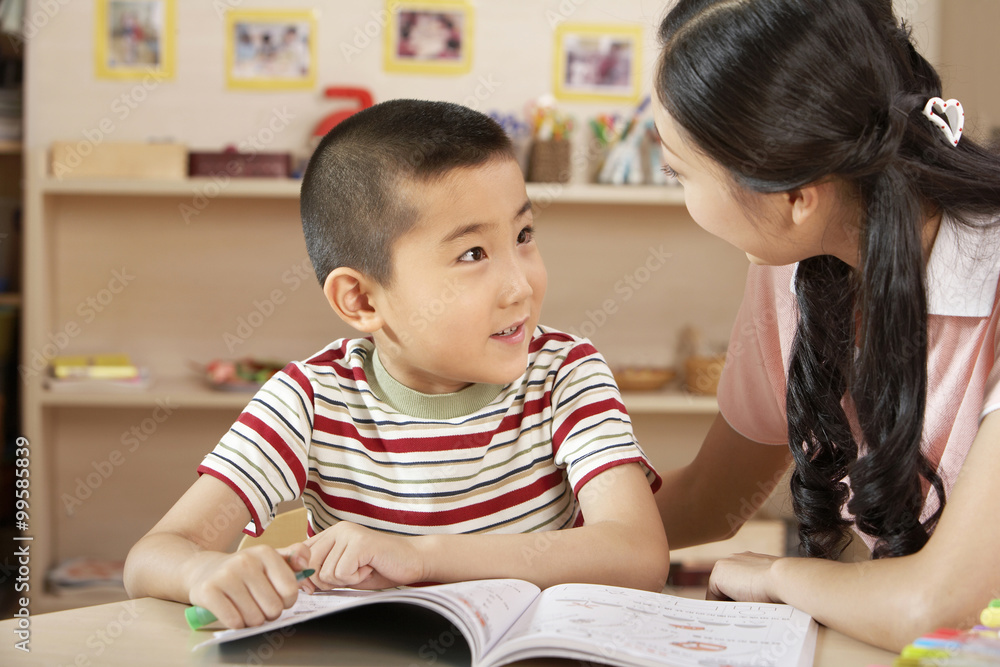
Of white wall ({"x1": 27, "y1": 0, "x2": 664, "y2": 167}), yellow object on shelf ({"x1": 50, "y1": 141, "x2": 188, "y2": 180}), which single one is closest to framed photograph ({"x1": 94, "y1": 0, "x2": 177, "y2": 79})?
white wall ({"x1": 27, "y1": 0, "x2": 664, "y2": 167})

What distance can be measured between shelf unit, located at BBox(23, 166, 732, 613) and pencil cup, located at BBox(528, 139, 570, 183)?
0.10 m

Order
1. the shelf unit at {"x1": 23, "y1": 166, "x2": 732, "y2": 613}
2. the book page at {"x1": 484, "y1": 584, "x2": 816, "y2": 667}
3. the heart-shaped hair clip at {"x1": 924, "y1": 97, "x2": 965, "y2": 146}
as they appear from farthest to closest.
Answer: the shelf unit at {"x1": 23, "y1": 166, "x2": 732, "y2": 613} → the heart-shaped hair clip at {"x1": 924, "y1": 97, "x2": 965, "y2": 146} → the book page at {"x1": 484, "y1": 584, "x2": 816, "y2": 667}

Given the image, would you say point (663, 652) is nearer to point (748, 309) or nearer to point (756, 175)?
point (756, 175)

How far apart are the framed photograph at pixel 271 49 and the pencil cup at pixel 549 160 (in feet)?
2.26

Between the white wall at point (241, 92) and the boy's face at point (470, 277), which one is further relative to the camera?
the white wall at point (241, 92)

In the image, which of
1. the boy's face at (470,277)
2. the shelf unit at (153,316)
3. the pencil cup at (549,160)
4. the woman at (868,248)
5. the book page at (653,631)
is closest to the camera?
the book page at (653,631)

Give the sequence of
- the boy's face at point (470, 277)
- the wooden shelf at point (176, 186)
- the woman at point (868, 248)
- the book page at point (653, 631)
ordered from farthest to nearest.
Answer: the wooden shelf at point (176, 186)
the boy's face at point (470, 277)
the woman at point (868, 248)
the book page at point (653, 631)

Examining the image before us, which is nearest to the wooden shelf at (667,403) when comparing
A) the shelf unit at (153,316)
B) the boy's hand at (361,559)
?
the shelf unit at (153,316)

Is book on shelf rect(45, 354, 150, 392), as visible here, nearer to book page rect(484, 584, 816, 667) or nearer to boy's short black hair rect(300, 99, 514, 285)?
boy's short black hair rect(300, 99, 514, 285)

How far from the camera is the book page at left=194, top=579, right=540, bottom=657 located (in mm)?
601

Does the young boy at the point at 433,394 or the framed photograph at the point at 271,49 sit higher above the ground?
the framed photograph at the point at 271,49

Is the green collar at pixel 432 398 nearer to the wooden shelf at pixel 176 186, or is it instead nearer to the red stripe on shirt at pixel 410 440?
the red stripe on shirt at pixel 410 440

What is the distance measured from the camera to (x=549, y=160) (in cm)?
249

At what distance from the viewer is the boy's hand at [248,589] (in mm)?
642
